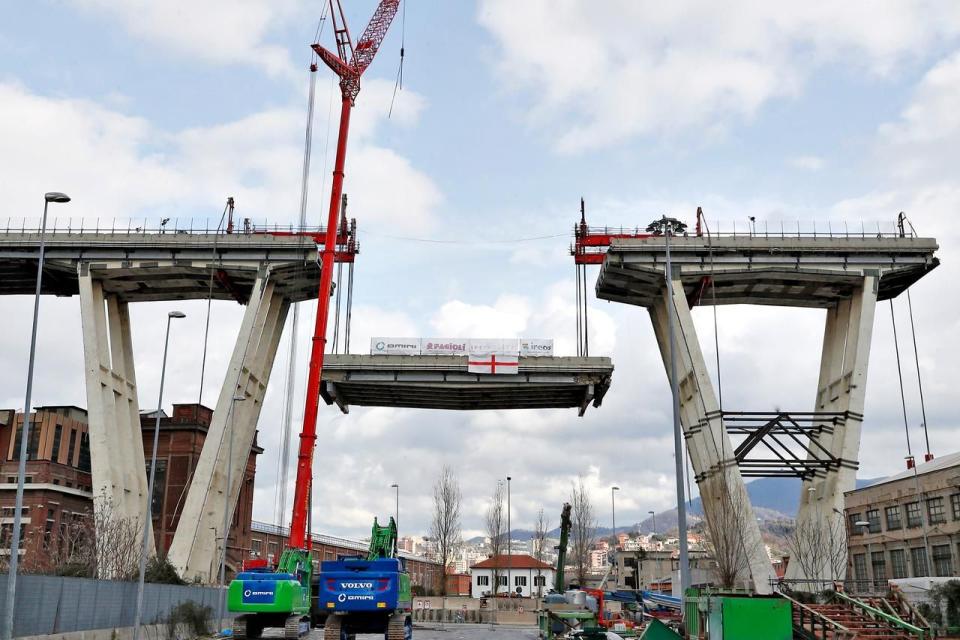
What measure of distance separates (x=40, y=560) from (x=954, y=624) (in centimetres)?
4959

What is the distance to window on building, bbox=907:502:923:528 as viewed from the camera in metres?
50.5

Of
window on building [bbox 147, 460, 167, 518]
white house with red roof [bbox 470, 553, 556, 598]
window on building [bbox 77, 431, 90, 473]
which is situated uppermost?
window on building [bbox 77, 431, 90, 473]

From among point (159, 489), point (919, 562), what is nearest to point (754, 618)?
point (919, 562)

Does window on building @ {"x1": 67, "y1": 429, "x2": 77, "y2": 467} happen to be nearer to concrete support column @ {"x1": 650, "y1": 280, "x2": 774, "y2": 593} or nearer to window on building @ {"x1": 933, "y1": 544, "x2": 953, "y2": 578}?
concrete support column @ {"x1": 650, "y1": 280, "x2": 774, "y2": 593}

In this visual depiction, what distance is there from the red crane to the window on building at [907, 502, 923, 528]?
35192 mm

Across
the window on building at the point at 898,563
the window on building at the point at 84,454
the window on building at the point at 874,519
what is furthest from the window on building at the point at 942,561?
the window on building at the point at 84,454

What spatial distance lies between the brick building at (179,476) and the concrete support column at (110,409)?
9112mm

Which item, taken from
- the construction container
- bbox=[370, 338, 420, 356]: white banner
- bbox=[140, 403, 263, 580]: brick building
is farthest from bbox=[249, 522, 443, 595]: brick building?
the construction container

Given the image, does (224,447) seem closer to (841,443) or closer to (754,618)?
(841,443)

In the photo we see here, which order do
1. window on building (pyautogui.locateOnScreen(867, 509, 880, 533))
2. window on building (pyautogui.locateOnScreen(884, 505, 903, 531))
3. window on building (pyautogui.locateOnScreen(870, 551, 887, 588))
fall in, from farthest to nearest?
window on building (pyautogui.locateOnScreen(867, 509, 880, 533)), window on building (pyautogui.locateOnScreen(870, 551, 887, 588)), window on building (pyautogui.locateOnScreen(884, 505, 903, 531))

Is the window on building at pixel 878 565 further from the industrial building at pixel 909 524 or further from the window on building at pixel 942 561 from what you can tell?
the window on building at pixel 942 561

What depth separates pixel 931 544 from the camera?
48.5 metres

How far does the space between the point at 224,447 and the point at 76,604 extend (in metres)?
26.6

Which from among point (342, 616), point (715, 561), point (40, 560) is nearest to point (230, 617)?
point (40, 560)
